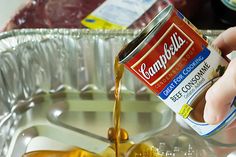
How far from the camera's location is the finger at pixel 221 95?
0.59 metres

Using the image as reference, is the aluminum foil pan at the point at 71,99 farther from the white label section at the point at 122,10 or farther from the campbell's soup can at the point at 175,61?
the campbell's soup can at the point at 175,61

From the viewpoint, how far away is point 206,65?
641 mm

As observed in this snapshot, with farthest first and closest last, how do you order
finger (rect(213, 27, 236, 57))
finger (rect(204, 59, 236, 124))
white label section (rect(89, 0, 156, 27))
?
1. white label section (rect(89, 0, 156, 27))
2. finger (rect(213, 27, 236, 57))
3. finger (rect(204, 59, 236, 124))

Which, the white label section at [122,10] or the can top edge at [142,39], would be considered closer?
the can top edge at [142,39]

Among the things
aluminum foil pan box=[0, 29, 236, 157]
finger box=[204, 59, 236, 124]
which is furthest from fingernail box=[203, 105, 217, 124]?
aluminum foil pan box=[0, 29, 236, 157]

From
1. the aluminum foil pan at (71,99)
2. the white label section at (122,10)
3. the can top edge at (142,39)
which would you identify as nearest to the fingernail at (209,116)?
the can top edge at (142,39)

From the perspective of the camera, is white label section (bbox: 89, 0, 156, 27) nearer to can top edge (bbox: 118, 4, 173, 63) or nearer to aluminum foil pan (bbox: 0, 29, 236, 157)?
aluminum foil pan (bbox: 0, 29, 236, 157)

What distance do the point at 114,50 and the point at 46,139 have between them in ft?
0.66

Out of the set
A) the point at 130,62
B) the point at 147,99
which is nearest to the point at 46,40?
the point at 147,99

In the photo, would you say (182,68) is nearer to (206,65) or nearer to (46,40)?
(206,65)

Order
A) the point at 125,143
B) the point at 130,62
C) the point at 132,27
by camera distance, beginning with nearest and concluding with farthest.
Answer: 1. the point at 130,62
2. the point at 125,143
3. the point at 132,27

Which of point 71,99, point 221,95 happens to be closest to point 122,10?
point 71,99

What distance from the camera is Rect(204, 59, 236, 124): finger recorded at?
0.59m

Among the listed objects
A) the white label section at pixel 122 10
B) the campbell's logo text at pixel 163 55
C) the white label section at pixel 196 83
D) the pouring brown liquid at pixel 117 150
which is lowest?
the pouring brown liquid at pixel 117 150
